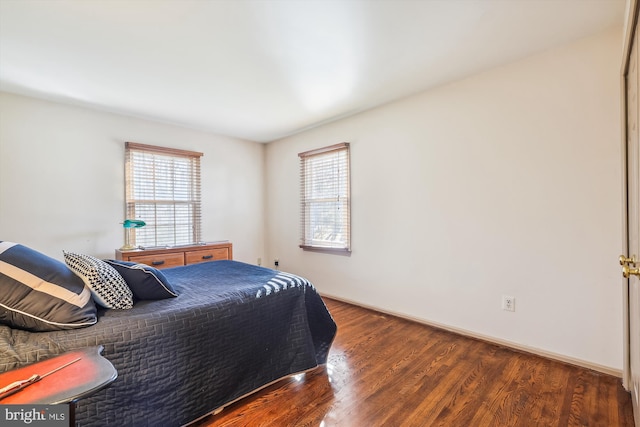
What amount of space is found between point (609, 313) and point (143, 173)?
4583 millimetres

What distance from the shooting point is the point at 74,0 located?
1609mm

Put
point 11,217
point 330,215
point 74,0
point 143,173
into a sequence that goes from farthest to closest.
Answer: point 330,215 < point 143,173 < point 11,217 < point 74,0

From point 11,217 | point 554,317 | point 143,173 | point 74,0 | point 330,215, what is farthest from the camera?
point 330,215

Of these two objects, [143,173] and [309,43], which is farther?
[143,173]

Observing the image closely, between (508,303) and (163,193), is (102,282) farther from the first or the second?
(508,303)

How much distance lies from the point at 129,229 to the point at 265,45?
8.66 feet

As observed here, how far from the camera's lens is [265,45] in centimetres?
205

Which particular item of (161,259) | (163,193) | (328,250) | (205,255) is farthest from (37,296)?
(328,250)

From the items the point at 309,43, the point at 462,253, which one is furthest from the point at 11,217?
the point at 462,253

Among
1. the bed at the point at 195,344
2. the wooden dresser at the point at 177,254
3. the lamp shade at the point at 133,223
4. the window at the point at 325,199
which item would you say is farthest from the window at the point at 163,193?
the bed at the point at 195,344

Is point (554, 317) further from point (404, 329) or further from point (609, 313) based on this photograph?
point (404, 329)

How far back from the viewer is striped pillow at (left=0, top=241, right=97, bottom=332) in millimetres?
1170

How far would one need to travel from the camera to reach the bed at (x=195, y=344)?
1.19 metres

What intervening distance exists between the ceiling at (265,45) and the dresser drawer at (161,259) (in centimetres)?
165
